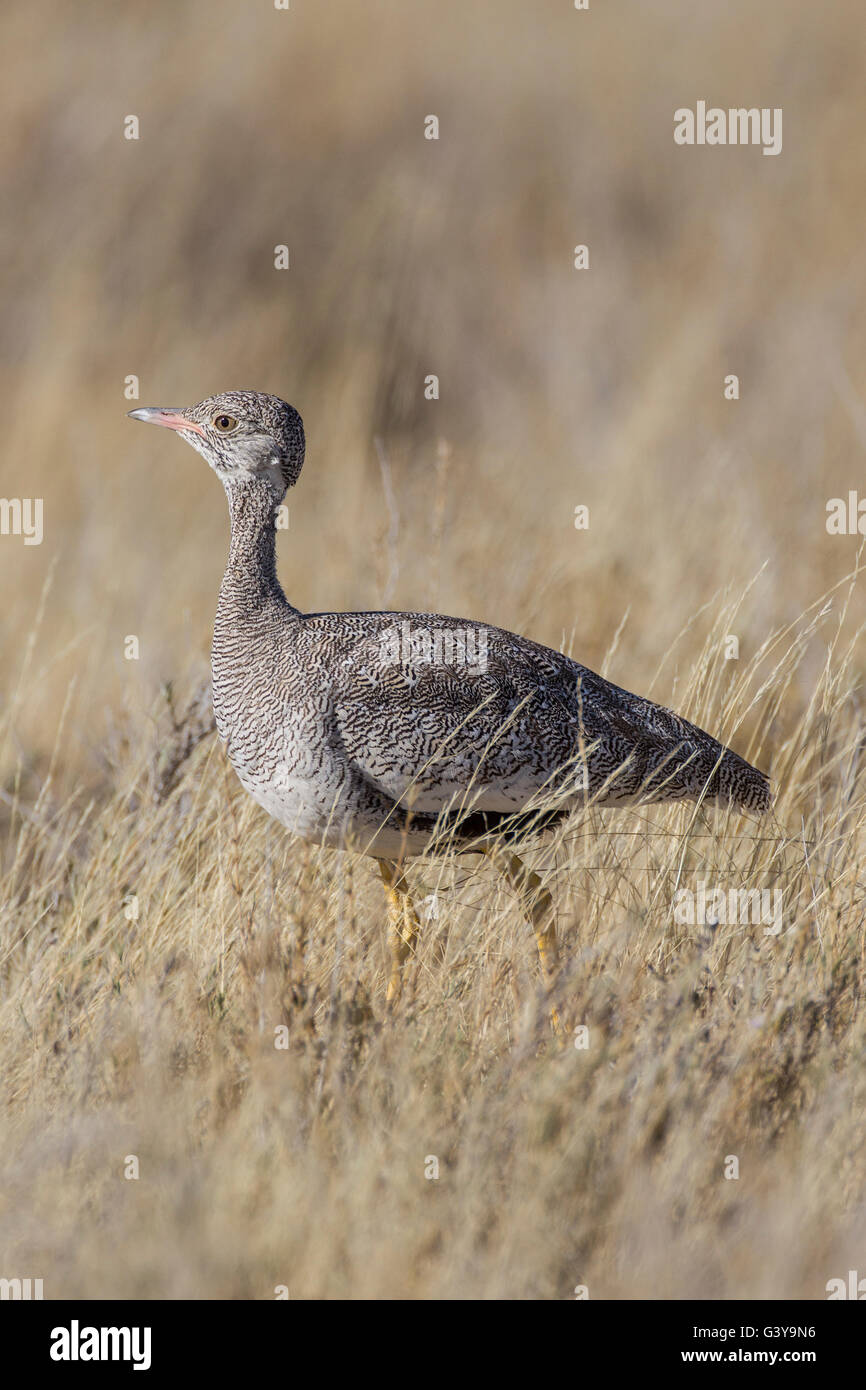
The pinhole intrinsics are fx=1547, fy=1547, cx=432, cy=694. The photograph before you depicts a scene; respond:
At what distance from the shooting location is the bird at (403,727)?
13.5 ft

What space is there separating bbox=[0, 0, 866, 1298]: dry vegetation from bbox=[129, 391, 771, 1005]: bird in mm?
200

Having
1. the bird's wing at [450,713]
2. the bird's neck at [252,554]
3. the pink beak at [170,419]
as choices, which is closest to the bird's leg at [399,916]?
the bird's wing at [450,713]

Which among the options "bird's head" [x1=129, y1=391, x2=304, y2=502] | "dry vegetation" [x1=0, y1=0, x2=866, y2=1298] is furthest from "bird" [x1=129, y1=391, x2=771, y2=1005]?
"dry vegetation" [x1=0, y1=0, x2=866, y2=1298]

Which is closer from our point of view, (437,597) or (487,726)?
(487,726)

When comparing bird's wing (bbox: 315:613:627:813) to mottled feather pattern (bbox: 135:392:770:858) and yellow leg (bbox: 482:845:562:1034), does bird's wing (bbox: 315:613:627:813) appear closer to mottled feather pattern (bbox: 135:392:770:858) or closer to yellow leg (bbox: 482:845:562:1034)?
mottled feather pattern (bbox: 135:392:770:858)

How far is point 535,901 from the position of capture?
445 centimetres

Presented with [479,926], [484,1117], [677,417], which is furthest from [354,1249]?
[677,417]

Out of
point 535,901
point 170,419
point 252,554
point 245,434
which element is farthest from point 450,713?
point 170,419

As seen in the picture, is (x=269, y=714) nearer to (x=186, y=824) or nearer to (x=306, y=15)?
(x=186, y=824)

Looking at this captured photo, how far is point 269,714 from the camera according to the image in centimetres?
417

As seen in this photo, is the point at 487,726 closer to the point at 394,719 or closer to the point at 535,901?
the point at 394,719

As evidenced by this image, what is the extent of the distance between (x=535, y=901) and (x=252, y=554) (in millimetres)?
1311

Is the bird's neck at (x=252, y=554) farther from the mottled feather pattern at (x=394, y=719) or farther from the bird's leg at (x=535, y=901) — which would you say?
the bird's leg at (x=535, y=901)

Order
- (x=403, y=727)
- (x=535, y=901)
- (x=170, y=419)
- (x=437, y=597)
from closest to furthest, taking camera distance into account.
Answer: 1. (x=403, y=727)
2. (x=535, y=901)
3. (x=170, y=419)
4. (x=437, y=597)
